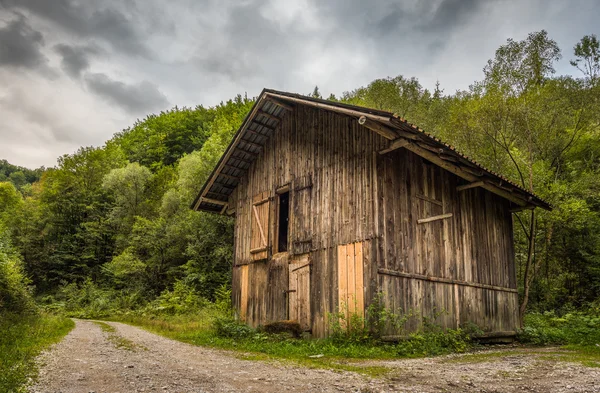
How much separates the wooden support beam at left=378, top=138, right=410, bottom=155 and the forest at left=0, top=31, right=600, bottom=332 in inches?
351

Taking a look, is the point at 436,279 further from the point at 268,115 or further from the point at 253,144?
the point at 253,144

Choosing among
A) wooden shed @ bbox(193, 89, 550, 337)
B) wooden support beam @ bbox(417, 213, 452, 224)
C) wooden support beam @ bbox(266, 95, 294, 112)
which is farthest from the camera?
wooden support beam @ bbox(266, 95, 294, 112)

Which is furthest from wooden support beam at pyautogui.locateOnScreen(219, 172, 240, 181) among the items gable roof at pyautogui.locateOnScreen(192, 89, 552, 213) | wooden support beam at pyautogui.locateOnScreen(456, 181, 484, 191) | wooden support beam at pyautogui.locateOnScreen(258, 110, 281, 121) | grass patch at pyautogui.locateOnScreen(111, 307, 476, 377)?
wooden support beam at pyautogui.locateOnScreen(456, 181, 484, 191)

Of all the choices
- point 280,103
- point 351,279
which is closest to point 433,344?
point 351,279

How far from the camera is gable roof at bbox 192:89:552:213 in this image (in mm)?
9953

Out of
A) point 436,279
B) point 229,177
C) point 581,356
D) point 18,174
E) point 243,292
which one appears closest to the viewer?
point 581,356

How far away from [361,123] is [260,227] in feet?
21.1

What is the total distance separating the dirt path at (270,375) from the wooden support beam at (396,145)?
5.05 m

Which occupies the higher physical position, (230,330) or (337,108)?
(337,108)

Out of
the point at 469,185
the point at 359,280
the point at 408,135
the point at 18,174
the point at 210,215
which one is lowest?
the point at 359,280

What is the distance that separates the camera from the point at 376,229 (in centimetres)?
1057

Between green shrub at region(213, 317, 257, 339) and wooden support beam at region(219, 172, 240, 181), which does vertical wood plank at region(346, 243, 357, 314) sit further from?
wooden support beam at region(219, 172, 240, 181)

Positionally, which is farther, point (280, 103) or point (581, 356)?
point (280, 103)

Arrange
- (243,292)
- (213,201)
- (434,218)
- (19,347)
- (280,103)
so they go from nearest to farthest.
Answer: (19,347) < (434,218) < (280,103) < (243,292) < (213,201)
